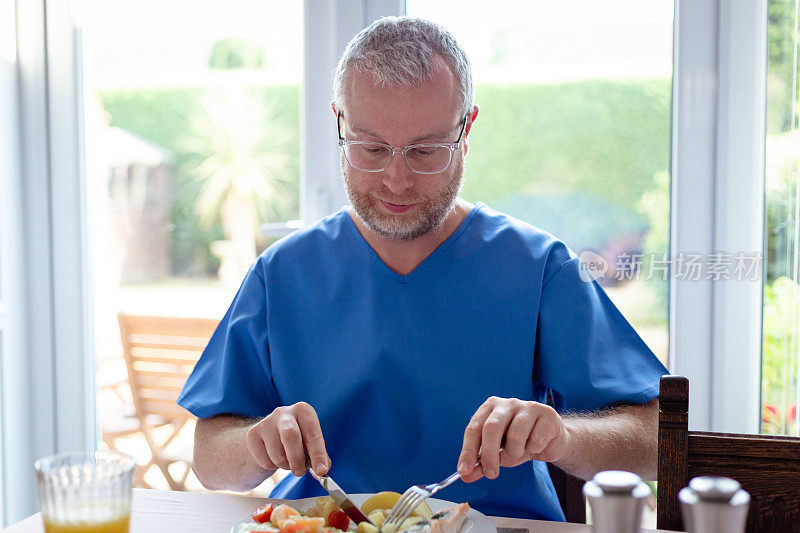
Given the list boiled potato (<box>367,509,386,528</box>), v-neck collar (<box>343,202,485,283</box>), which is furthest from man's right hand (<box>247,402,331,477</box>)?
v-neck collar (<box>343,202,485,283</box>)

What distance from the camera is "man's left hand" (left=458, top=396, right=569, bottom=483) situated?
3.34 feet

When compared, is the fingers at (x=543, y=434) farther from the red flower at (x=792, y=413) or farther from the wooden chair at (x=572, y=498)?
the red flower at (x=792, y=413)

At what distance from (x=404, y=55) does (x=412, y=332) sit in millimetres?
474

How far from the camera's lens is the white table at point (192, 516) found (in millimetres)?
1019

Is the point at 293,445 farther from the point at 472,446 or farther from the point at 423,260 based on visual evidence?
the point at 423,260

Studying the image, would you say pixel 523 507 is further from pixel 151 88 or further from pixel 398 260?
pixel 151 88

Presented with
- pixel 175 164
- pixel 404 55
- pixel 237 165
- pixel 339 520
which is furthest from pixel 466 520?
pixel 175 164

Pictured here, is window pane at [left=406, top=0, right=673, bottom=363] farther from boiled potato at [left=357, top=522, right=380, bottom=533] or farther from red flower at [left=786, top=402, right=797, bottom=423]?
boiled potato at [left=357, top=522, right=380, bottom=533]

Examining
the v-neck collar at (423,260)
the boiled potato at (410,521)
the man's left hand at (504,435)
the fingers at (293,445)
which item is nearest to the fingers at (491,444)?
the man's left hand at (504,435)

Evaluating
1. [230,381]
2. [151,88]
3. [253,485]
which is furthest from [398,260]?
[151,88]

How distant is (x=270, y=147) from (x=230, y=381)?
1.01 metres

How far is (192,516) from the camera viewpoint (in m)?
1.07

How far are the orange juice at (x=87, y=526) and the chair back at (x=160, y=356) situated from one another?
5.02 ft

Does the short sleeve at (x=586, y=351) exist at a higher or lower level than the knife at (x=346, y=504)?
higher
